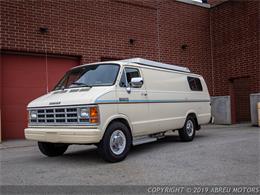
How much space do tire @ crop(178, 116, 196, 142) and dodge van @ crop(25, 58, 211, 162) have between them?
1.05ft

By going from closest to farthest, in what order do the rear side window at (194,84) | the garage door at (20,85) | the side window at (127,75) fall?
the side window at (127,75)
the rear side window at (194,84)
the garage door at (20,85)

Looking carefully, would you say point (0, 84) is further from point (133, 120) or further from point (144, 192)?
point (144, 192)

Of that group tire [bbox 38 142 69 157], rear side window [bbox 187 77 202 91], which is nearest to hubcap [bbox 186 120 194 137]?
rear side window [bbox 187 77 202 91]

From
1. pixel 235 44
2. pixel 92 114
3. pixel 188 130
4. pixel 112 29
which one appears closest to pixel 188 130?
pixel 188 130

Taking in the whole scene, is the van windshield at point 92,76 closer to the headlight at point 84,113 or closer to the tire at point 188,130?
the headlight at point 84,113

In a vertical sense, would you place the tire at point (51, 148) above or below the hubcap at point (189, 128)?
below

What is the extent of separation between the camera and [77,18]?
508 inches

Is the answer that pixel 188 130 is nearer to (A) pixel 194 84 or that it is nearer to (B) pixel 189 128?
(B) pixel 189 128

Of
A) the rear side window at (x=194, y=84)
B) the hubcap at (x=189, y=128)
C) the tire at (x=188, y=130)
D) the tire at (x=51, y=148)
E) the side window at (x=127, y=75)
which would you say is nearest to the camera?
the side window at (x=127, y=75)

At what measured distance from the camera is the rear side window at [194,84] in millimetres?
10391

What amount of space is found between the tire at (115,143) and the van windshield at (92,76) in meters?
1.03

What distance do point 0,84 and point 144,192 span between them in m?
8.24

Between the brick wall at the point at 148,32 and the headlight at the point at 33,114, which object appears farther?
the brick wall at the point at 148,32

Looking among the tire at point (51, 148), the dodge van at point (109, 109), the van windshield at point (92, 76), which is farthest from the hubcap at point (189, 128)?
the tire at point (51, 148)
